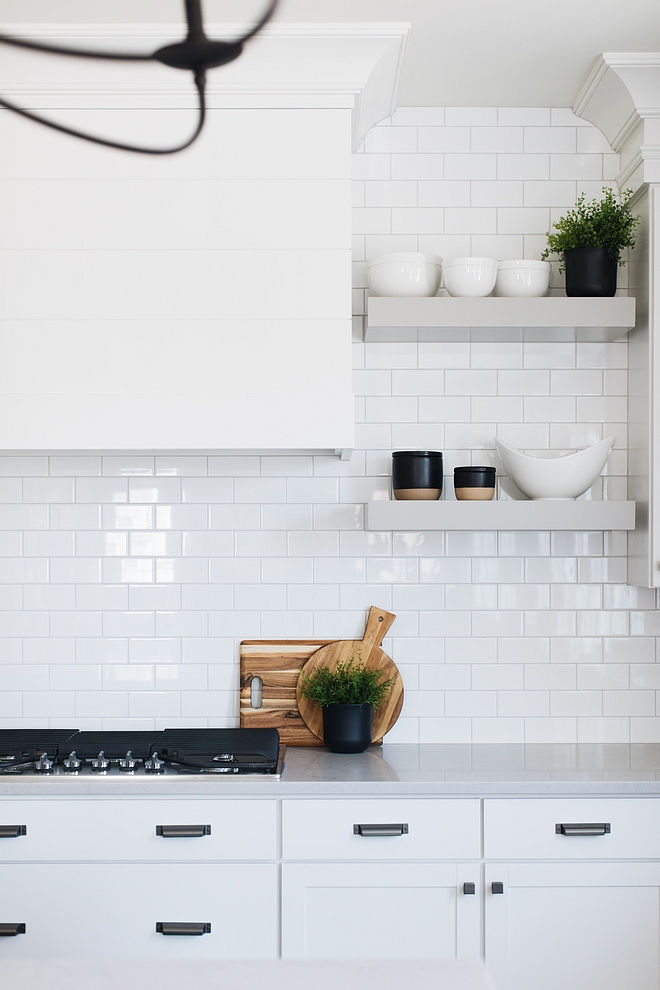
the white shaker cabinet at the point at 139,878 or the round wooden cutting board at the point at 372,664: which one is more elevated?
the round wooden cutting board at the point at 372,664

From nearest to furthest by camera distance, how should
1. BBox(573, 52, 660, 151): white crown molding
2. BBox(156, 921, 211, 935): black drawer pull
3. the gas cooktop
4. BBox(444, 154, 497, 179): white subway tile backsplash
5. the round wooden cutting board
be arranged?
BBox(156, 921, 211, 935): black drawer pull < the gas cooktop < BBox(573, 52, 660, 151): white crown molding < the round wooden cutting board < BBox(444, 154, 497, 179): white subway tile backsplash

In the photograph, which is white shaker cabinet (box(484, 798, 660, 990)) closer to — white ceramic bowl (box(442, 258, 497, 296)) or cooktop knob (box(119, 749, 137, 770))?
cooktop knob (box(119, 749, 137, 770))

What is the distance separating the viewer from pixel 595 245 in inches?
95.8

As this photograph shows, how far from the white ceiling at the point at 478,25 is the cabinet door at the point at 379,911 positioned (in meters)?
2.20

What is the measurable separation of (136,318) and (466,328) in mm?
957

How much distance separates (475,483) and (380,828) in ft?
3.24

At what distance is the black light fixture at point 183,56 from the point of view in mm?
2209

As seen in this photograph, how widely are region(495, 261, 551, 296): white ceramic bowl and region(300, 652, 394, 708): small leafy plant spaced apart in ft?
4.02

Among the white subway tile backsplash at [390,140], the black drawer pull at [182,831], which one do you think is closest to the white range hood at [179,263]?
the white subway tile backsplash at [390,140]

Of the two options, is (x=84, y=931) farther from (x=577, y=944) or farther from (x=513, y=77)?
(x=513, y=77)

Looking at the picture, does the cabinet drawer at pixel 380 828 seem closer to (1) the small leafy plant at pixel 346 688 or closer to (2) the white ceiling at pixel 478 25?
(1) the small leafy plant at pixel 346 688

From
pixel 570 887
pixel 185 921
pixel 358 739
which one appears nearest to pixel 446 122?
pixel 358 739

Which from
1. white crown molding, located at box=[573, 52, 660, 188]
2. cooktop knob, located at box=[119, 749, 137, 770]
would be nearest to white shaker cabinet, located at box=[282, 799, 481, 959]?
cooktop knob, located at box=[119, 749, 137, 770]

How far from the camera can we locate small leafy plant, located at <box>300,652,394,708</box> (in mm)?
2426
